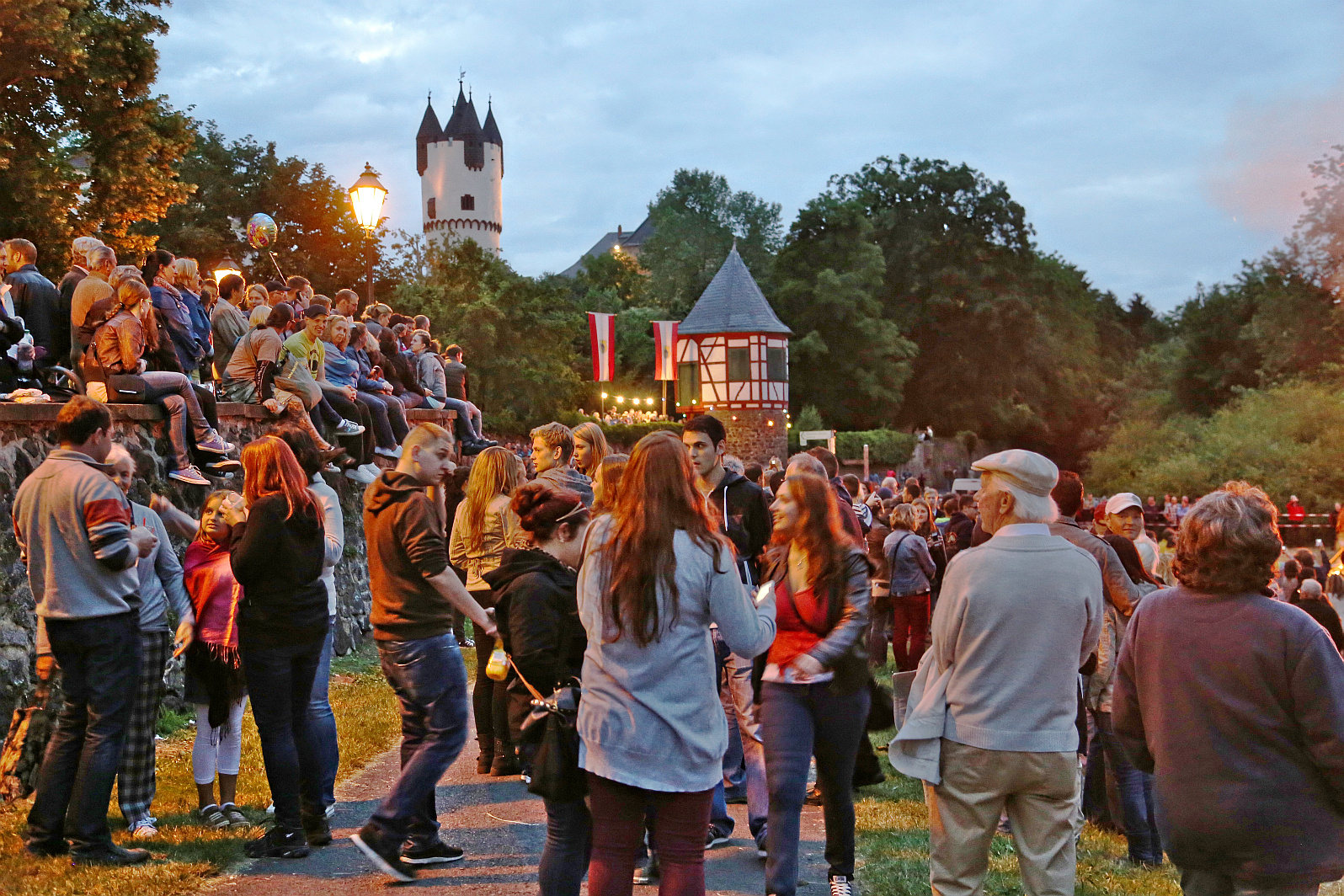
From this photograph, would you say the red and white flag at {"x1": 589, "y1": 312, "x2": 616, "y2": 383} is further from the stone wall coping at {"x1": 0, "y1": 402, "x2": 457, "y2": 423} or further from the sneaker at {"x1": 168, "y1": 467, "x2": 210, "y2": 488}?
the sneaker at {"x1": 168, "y1": 467, "x2": 210, "y2": 488}

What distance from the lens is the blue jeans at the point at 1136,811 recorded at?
5.48m

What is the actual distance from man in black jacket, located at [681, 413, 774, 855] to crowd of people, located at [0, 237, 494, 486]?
297 centimetres

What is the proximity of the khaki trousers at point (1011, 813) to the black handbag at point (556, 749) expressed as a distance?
3.74ft

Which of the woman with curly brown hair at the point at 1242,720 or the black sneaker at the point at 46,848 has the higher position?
the woman with curly brown hair at the point at 1242,720

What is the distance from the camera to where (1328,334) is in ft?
140

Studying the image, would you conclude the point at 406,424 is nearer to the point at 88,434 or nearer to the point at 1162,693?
the point at 88,434

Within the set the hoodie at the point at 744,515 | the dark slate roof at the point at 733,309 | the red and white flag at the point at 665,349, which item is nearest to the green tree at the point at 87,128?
the hoodie at the point at 744,515

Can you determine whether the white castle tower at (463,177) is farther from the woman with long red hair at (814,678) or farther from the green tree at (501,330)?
the woman with long red hair at (814,678)

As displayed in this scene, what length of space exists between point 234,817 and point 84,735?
0.98 meters

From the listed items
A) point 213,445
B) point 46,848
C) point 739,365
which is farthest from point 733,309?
point 46,848

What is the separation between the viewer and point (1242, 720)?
3012 millimetres

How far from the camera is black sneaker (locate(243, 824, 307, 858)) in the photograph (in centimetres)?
516

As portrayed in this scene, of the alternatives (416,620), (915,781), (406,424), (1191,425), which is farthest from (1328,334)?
(416,620)

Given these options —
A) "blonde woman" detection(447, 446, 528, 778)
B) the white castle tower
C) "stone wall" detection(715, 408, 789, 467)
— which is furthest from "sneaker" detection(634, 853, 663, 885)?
the white castle tower
